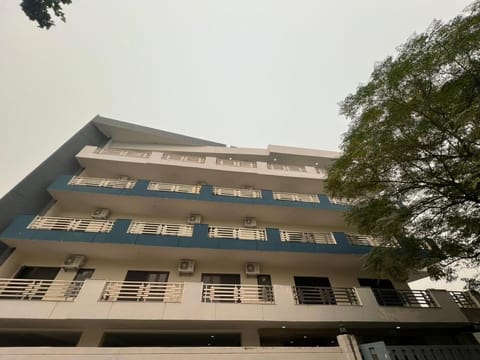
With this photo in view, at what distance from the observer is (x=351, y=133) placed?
6.77 m

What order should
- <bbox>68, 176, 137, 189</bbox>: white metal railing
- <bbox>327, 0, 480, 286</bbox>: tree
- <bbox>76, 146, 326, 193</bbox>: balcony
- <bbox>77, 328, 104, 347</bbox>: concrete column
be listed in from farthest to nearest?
<bbox>76, 146, 326, 193</bbox>: balcony, <bbox>68, 176, 137, 189</bbox>: white metal railing, <bbox>77, 328, 104, 347</bbox>: concrete column, <bbox>327, 0, 480, 286</bbox>: tree

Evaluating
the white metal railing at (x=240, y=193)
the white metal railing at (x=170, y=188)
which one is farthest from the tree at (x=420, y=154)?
the white metal railing at (x=170, y=188)

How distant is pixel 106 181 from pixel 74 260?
403 centimetres

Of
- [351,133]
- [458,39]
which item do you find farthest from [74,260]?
[458,39]

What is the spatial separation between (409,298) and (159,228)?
1141 cm

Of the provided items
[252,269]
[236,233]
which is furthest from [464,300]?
[236,233]

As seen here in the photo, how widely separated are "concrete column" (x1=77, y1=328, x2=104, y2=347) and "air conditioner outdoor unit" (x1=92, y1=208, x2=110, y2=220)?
194 inches

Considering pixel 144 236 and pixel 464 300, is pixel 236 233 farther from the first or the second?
pixel 464 300

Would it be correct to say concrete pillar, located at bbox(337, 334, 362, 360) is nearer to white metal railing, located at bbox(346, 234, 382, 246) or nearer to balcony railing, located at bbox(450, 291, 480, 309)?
white metal railing, located at bbox(346, 234, 382, 246)

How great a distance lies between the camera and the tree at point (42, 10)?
5672mm

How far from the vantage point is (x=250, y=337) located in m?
7.38

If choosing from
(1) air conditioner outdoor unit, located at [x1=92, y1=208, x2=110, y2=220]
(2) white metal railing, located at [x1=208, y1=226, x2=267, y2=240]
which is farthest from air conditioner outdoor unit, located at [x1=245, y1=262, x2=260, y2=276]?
(1) air conditioner outdoor unit, located at [x1=92, y1=208, x2=110, y2=220]

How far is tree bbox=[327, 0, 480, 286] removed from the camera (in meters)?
5.00

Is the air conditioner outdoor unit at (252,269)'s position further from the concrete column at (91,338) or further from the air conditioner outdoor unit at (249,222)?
the concrete column at (91,338)
